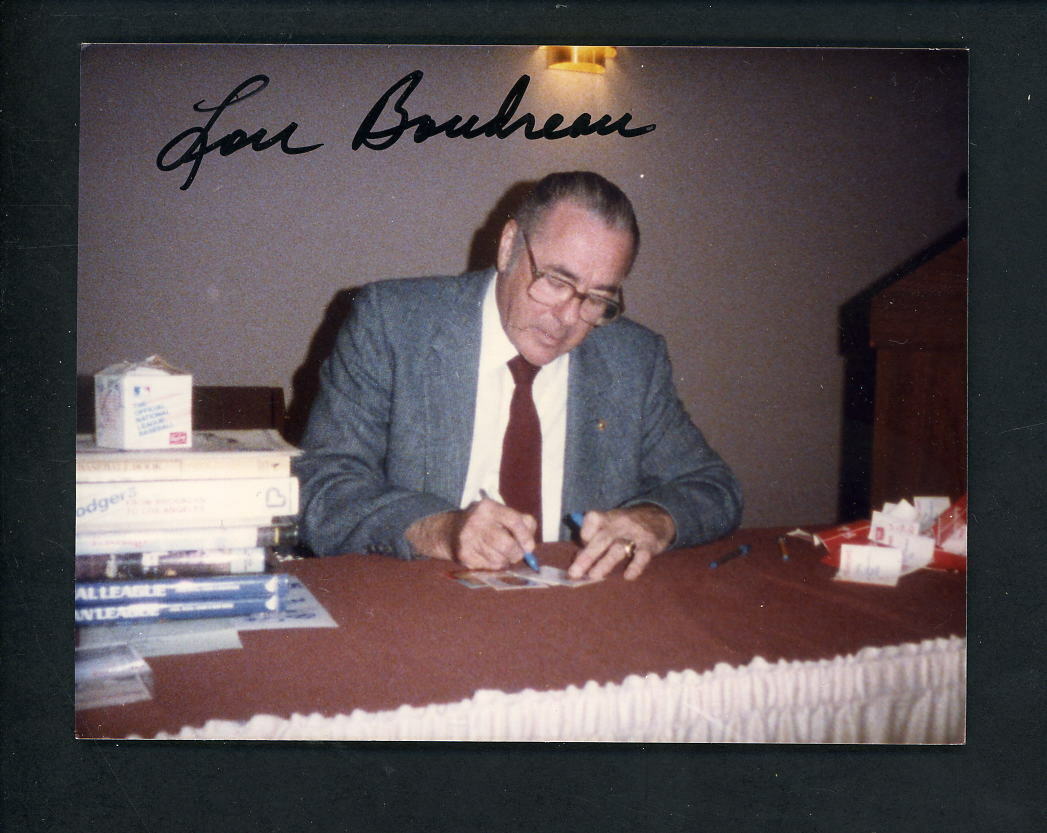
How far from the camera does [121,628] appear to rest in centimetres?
102

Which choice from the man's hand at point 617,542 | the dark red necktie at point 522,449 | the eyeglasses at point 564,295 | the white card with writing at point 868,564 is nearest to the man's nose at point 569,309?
the eyeglasses at point 564,295

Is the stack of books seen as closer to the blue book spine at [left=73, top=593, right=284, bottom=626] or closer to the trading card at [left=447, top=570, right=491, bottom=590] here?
the blue book spine at [left=73, top=593, right=284, bottom=626]

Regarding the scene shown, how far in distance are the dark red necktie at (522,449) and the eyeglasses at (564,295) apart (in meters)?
0.14

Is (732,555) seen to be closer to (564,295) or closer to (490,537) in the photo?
(490,537)

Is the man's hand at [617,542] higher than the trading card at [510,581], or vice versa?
the man's hand at [617,542]

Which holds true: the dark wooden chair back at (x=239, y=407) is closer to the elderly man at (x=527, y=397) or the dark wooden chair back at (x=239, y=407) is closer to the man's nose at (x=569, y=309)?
the elderly man at (x=527, y=397)

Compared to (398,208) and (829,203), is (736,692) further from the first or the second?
(398,208)

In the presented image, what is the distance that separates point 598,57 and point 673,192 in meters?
0.55

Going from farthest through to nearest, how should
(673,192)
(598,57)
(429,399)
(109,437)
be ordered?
1. (673,192)
2. (429,399)
3. (598,57)
4. (109,437)

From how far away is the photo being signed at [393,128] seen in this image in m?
1.38

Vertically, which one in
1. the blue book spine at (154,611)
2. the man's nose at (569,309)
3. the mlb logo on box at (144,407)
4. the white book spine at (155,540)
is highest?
the man's nose at (569,309)

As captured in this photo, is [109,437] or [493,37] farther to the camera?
[493,37]

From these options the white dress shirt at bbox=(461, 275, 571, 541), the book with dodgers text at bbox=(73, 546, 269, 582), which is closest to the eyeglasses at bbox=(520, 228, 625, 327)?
the white dress shirt at bbox=(461, 275, 571, 541)

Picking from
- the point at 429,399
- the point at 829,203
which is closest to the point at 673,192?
the point at 829,203
